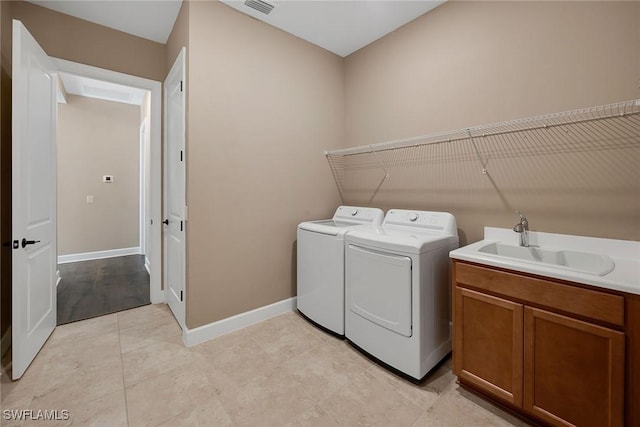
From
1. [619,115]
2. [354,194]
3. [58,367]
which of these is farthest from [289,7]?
[58,367]

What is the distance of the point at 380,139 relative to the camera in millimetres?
2674

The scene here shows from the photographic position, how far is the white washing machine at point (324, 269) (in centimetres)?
211

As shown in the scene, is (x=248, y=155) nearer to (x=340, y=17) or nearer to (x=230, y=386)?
(x=340, y=17)

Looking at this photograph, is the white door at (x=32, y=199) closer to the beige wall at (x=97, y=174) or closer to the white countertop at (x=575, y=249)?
the white countertop at (x=575, y=249)

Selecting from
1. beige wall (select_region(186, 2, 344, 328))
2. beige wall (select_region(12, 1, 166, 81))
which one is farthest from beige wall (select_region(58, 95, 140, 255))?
beige wall (select_region(186, 2, 344, 328))

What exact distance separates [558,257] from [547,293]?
0.53 m

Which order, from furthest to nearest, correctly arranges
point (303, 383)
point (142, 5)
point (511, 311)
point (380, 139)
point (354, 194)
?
point (354, 194) → point (380, 139) → point (142, 5) → point (303, 383) → point (511, 311)

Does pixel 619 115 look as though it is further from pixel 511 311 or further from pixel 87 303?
pixel 87 303

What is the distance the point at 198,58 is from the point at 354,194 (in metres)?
1.91

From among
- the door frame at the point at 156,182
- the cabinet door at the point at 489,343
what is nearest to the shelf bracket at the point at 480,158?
the cabinet door at the point at 489,343

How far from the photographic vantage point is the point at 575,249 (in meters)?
1.58

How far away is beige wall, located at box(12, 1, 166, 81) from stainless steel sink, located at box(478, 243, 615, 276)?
337 centimetres

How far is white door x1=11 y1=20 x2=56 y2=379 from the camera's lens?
64.4 inches

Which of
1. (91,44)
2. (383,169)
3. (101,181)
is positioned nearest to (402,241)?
(383,169)
